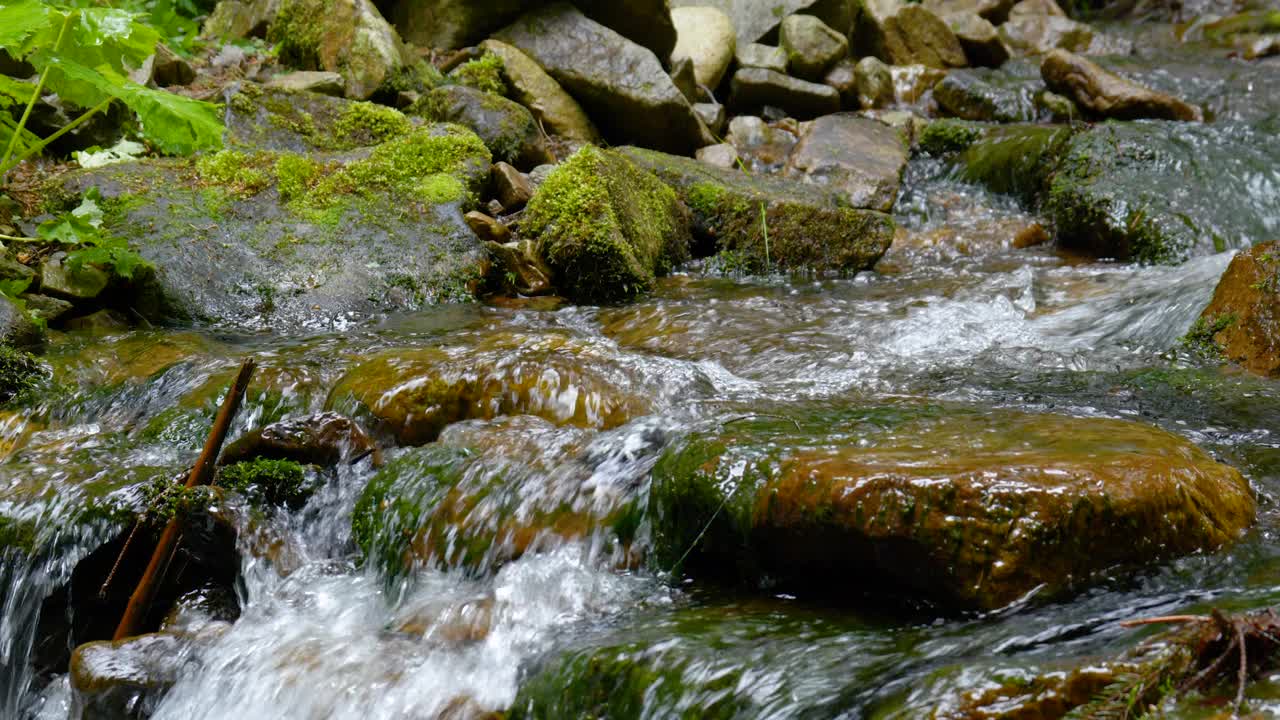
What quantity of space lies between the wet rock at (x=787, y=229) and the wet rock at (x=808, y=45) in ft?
14.8

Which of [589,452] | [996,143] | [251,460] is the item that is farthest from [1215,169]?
[251,460]

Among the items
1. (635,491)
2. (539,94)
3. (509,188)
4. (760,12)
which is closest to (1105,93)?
(760,12)

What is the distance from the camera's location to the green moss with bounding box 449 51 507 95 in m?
7.71

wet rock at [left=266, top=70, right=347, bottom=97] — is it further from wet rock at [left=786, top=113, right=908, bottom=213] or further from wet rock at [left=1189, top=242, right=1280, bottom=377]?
wet rock at [left=1189, top=242, right=1280, bottom=377]

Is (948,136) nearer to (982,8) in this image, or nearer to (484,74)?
(484,74)

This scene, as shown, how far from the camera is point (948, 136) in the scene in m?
9.52

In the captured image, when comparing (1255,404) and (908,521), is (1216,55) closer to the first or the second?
(1255,404)

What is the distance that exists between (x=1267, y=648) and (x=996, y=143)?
8010 millimetres

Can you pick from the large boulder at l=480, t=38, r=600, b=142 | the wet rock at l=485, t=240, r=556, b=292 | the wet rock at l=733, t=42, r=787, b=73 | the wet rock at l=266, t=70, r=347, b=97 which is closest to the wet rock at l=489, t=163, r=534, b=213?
the wet rock at l=485, t=240, r=556, b=292

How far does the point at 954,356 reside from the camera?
15.2ft

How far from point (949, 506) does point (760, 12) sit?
1022cm

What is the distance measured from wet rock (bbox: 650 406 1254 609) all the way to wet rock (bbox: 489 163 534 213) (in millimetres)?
4170

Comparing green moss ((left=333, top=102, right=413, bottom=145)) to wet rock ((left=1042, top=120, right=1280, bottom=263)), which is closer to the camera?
wet rock ((left=1042, top=120, right=1280, bottom=263))

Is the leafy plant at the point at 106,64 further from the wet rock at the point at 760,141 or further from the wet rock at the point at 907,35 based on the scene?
the wet rock at the point at 907,35
